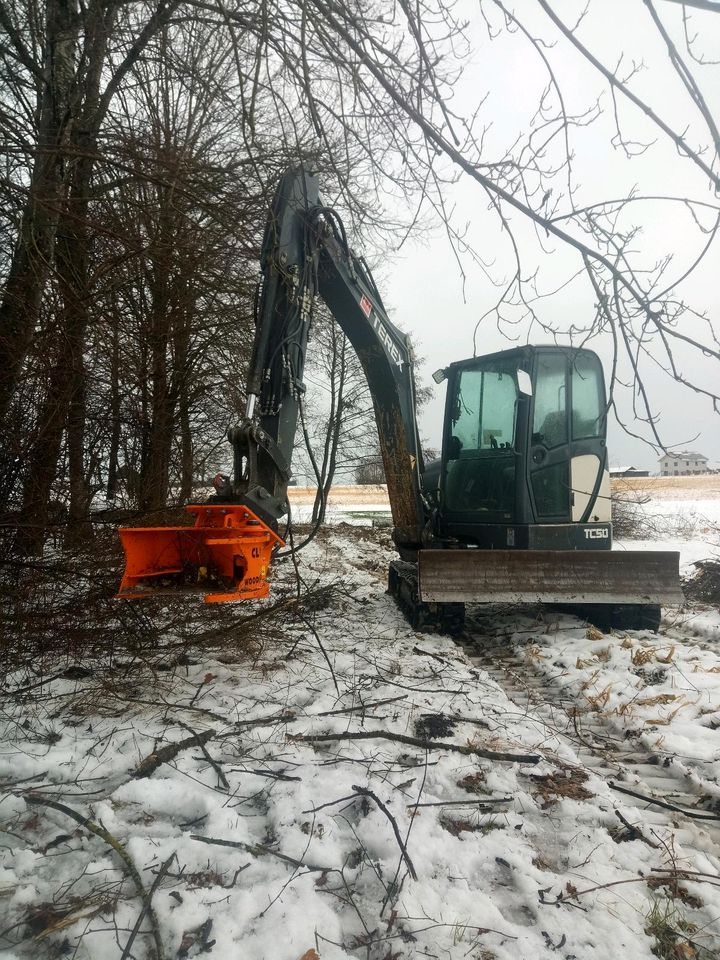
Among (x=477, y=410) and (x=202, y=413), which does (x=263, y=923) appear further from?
(x=202, y=413)

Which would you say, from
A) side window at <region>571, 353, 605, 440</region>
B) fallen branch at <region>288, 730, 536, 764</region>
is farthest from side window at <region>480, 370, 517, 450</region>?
fallen branch at <region>288, 730, 536, 764</region>

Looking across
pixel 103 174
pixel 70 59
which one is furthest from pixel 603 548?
pixel 70 59

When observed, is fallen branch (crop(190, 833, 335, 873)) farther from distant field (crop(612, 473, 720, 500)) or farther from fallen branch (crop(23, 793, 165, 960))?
distant field (crop(612, 473, 720, 500))

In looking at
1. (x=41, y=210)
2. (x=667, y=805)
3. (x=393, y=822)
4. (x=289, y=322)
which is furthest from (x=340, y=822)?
(x=41, y=210)

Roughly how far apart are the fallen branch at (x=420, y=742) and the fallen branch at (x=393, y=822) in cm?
51

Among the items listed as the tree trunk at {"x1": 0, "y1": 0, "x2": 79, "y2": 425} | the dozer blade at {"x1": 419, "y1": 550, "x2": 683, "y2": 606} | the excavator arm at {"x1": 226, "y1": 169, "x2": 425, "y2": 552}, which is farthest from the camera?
the dozer blade at {"x1": 419, "y1": 550, "x2": 683, "y2": 606}

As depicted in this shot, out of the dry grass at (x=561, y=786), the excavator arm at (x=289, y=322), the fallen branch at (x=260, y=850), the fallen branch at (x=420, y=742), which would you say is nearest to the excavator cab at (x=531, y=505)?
the excavator arm at (x=289, y=322)

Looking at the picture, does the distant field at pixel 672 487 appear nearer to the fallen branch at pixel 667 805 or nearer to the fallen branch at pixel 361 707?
the fallen branch at pixel 361 707

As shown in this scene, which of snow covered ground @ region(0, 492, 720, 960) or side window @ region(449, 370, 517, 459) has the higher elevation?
side window @ region(449, 370, 517, 459)

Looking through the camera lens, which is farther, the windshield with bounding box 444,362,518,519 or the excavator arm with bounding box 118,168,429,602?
the windshield with bounding box 444,362,518,519

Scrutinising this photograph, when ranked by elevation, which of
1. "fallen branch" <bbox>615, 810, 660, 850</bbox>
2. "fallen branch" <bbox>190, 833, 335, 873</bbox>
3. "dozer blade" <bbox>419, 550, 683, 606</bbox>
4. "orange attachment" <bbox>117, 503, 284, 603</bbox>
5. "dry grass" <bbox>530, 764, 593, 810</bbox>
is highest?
"orange attachment" <bbox>117, 503, 284, 603</bbox>

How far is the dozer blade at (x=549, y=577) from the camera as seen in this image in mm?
5453

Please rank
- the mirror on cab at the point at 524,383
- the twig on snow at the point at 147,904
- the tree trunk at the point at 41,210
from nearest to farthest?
the twig on snow at the point at 147,904 < the tree trunk at the point at 41,210 < the mirror on cab at the point at 524,383

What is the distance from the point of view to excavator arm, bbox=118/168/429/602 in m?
3.84
